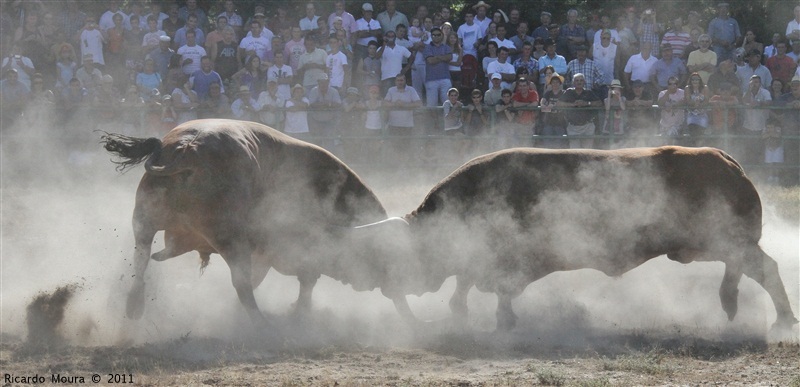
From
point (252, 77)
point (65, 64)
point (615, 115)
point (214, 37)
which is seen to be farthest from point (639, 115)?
point (65, 64)

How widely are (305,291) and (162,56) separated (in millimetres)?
8385

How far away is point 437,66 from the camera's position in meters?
17.1

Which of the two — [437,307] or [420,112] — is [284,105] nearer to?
[420,112]

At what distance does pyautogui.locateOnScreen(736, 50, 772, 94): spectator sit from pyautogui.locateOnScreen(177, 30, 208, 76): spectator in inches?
343

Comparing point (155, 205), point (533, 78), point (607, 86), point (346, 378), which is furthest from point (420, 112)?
point (346, 378)

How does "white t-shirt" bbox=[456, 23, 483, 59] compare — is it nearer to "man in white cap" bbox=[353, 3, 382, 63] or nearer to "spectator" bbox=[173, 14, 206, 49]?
"man in white cap" bbox=[353, 3, 382, 63]

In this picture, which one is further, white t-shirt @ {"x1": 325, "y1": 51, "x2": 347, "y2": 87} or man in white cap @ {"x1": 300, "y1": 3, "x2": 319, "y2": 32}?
man in white cap @ {"x1": 300, "y1": 3, "x2": 319, "y2": 32}

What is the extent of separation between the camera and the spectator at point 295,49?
17.4 metres

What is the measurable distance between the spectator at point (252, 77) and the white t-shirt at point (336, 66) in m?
1.10

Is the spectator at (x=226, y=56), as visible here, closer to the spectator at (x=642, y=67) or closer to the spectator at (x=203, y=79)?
the spectator at (x=203, y=79)

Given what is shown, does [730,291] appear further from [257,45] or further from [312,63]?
[257,45]

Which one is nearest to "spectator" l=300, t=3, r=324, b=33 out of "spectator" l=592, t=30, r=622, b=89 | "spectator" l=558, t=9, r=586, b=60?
"spectator" l=558, t=9, r=586, b=60

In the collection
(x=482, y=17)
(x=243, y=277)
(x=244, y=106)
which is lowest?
(x=243, y=277)

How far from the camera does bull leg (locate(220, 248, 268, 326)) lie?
29.6 feet
